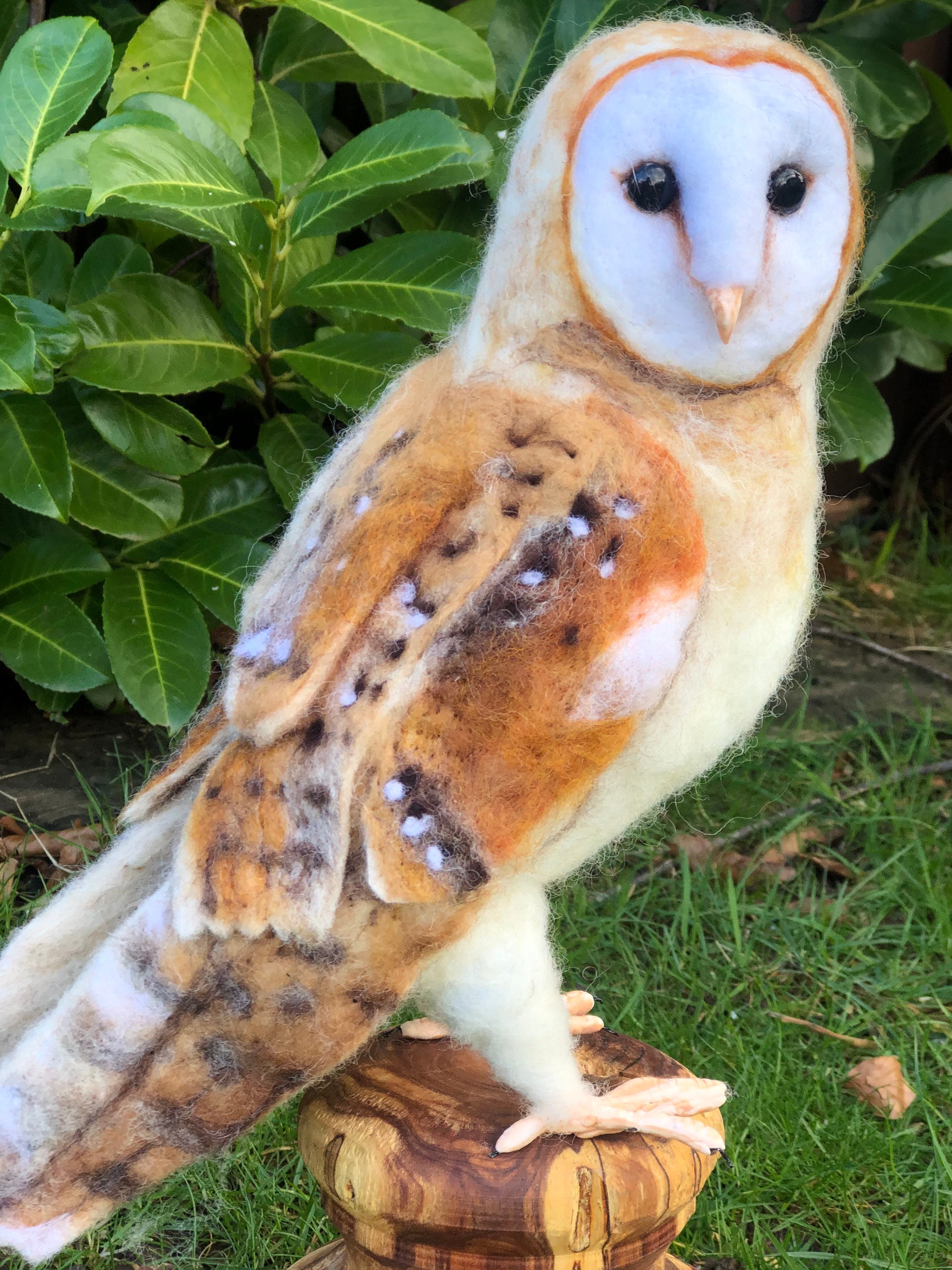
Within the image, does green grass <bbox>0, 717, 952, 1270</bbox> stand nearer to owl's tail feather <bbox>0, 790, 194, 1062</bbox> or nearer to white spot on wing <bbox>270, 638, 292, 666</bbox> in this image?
owl's tail feather <bbox>0, 790, 194, 1062</bbox>

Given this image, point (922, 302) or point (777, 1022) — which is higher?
point (922, 302)

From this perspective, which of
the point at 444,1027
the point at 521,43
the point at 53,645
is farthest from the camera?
the point at 53,645

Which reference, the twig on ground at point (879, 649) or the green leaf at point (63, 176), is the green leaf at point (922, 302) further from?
the green leaf at point (63, 176)

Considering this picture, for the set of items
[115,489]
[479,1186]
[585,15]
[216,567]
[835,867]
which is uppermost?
[585,15]

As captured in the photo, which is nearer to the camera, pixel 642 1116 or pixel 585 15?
pixel 642 1116

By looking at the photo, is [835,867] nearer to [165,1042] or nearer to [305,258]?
[305,258]

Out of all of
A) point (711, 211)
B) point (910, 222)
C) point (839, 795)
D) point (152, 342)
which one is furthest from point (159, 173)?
point (839, 795)

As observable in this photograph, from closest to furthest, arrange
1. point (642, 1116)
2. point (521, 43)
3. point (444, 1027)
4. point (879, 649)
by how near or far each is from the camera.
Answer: point (642, 1116)
point (444, 1027)
point (521, 43)
point (879, 649)

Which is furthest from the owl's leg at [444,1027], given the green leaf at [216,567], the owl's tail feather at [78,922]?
the green leaf at [216,567]
